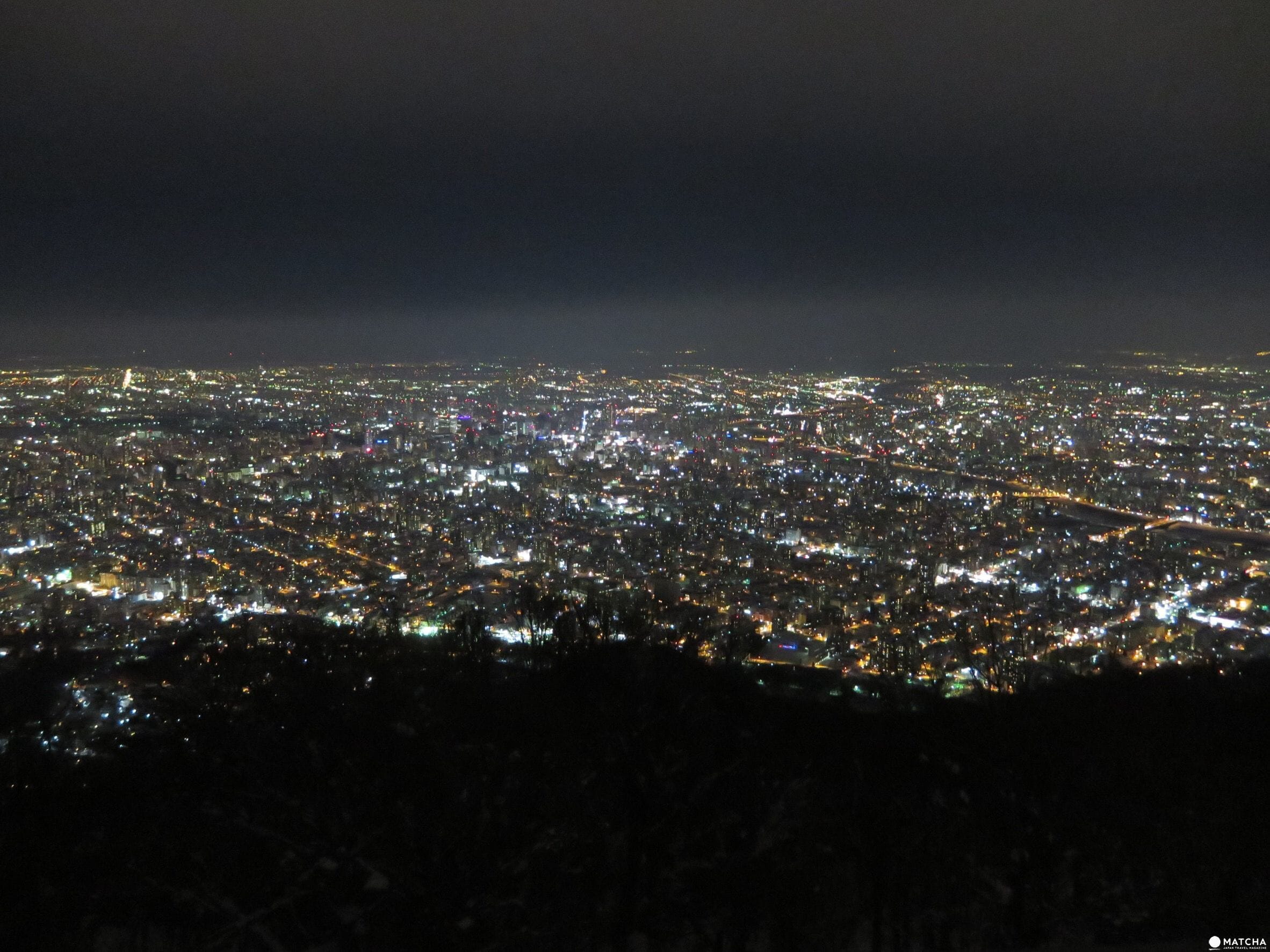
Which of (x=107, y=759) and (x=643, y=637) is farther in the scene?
(x=643, y=637)

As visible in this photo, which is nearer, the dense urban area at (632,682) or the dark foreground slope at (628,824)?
the dark foreground slope at (628,824)

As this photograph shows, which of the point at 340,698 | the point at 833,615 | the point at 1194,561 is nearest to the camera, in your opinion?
the point at 340,698

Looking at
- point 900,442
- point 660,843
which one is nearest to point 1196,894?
point 660,843

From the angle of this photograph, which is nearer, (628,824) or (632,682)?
(628,824)

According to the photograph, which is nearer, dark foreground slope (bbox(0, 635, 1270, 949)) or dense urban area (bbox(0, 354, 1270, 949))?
dark foreground slope (bbox(0, 635, 1270, 949))

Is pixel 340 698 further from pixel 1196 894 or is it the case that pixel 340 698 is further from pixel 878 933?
pixel 1196 894
